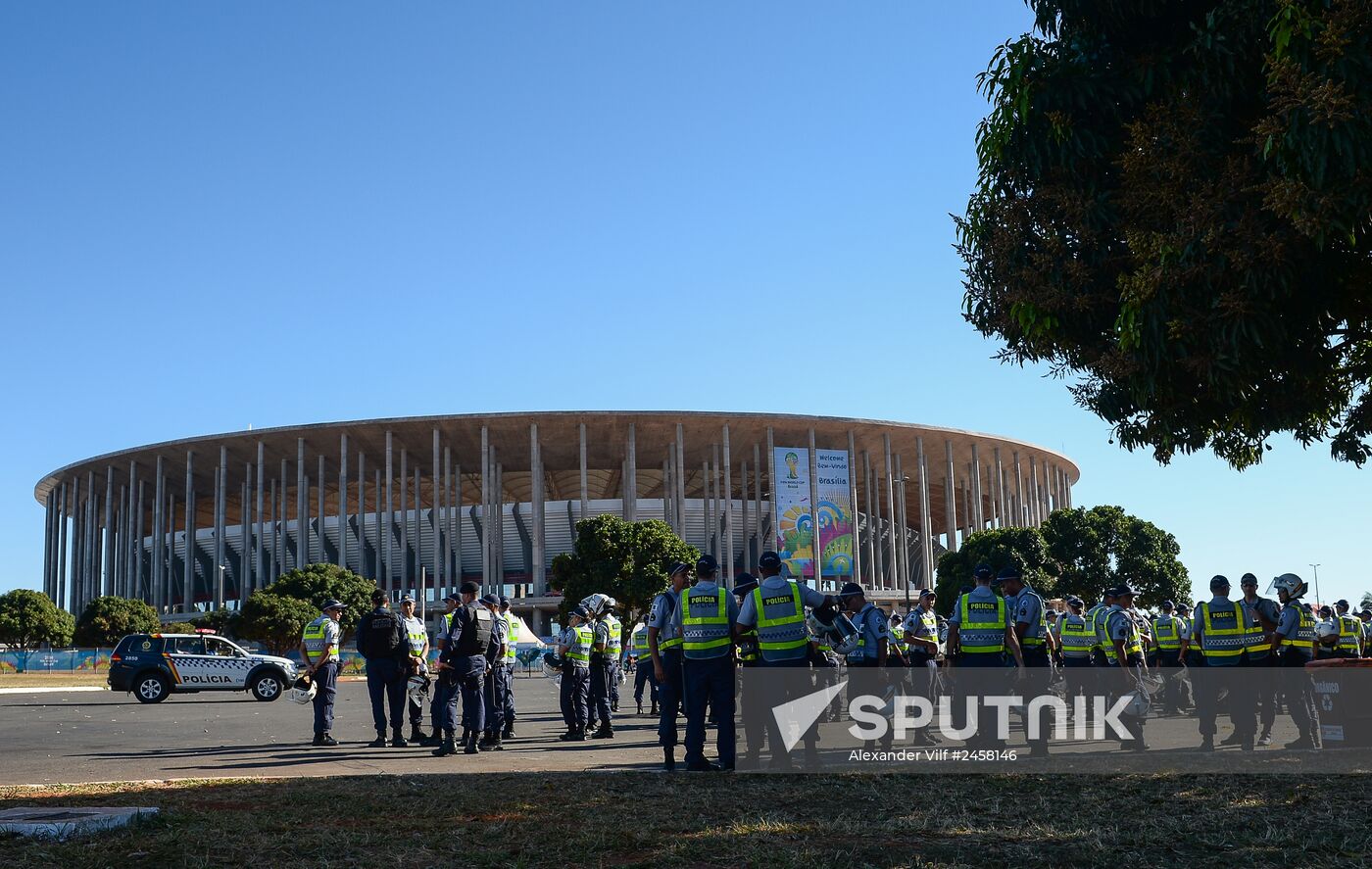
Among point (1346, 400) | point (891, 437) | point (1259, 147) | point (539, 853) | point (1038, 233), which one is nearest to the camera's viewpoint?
point (539, 853)

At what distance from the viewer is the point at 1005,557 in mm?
62500

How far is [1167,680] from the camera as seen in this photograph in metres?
17.9

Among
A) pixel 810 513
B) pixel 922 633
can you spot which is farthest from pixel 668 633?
pixel 810 513

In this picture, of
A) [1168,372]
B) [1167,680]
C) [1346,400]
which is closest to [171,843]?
[1168,372]

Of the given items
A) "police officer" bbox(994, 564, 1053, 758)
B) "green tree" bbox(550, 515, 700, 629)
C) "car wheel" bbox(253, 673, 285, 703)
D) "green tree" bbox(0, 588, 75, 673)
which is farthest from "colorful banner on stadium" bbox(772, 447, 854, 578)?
"police officer" bbox(994, 564, 1053, 758)

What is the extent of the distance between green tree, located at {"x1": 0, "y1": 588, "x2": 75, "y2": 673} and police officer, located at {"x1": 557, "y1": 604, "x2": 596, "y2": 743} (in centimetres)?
6590

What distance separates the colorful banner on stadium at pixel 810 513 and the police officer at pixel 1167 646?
57119 millimetres

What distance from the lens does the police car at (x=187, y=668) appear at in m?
29.1

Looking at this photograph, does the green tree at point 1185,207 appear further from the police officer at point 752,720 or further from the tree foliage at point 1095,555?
the tree foliage at point 1095,555

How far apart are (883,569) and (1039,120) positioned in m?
89.7

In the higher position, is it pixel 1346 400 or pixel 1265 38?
pixel 1265 38

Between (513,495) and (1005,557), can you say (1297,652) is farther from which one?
(513,495)

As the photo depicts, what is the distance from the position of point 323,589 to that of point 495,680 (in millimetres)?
52732

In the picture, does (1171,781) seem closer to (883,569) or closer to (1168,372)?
(1168,372)
